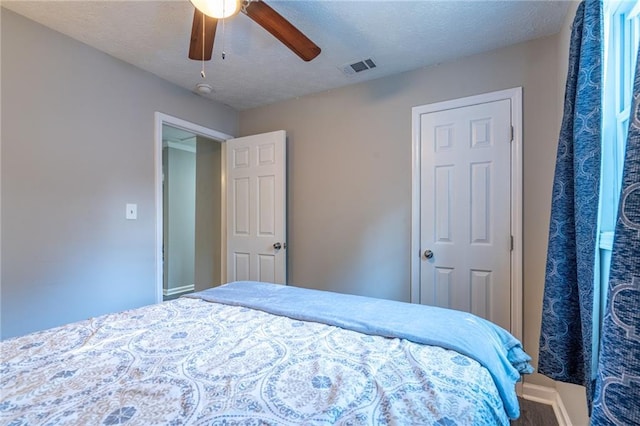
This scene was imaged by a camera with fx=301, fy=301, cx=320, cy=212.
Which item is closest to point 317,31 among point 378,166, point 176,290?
point 378,166

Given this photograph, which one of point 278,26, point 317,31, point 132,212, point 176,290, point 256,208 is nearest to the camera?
point 278,26

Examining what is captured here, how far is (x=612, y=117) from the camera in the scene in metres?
1.19

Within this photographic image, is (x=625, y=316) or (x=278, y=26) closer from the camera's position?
(x=625, y=316)

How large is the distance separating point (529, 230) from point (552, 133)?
2.15 feet

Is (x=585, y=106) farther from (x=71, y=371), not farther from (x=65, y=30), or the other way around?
(x=65, y=30)

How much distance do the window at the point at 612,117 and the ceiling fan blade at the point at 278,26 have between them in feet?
4.25

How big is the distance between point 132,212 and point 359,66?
2.13m

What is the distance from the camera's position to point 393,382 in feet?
2.69

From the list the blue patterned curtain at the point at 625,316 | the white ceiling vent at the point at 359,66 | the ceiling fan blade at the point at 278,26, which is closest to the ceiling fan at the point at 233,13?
the ceiling fan blade at the point at 278,26

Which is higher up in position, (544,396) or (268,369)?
(268,369)

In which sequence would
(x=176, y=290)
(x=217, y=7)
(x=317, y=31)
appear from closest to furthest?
(x=217, y=7)
(x=317, y=31)
(x=176, y=290)

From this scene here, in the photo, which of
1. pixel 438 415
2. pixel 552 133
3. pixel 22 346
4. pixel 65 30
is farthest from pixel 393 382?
pixel 65 30

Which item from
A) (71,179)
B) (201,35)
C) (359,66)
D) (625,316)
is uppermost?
(359,66)

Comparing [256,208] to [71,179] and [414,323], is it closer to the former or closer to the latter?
[71,179]
